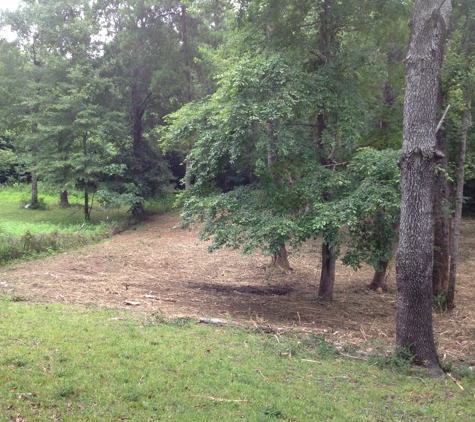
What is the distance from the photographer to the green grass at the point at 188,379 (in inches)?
160

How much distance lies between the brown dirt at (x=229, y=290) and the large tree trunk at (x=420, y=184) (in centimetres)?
117

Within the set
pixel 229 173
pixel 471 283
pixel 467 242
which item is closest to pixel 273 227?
pixel 471 283

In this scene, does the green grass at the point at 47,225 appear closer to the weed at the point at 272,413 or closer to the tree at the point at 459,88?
the weed at the point at 272,413

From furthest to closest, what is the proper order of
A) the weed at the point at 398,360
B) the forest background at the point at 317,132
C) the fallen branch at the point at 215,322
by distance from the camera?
the forest background at the point at 317,132, the fallen branch at the point at 215,322, the weed at the point at 398,360

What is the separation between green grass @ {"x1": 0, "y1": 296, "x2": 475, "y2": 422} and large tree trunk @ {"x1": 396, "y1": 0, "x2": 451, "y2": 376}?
1.95 ft

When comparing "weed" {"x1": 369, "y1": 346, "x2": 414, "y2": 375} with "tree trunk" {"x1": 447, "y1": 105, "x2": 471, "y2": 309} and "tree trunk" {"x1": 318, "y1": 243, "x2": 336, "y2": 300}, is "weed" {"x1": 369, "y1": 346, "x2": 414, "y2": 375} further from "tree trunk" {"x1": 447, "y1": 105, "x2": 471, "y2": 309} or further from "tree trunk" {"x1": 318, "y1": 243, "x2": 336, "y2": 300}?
"tree trunk" {"x1": 318, "y1": 243, "x2": 336, "y2": 300}

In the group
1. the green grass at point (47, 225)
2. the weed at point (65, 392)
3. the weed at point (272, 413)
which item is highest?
the green grass at point (47, 225)

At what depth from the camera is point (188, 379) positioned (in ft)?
15.7

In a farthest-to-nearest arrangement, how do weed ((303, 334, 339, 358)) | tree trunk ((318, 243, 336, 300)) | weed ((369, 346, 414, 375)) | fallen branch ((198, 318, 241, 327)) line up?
tree trunk ((318, 243, 336, 300)) → fallen branch ((198, 318, 241, 327)) → weed ((303, 334, 339, 358)) → weed ((369, 346, 414, 375))

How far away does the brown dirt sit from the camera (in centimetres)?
805

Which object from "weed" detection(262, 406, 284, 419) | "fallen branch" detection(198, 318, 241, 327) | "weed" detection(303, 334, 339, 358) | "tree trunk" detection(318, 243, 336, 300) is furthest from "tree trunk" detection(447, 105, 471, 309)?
"weed" detection(262, 406, 284, 419)

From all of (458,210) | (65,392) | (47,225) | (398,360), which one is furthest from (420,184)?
(47,225)

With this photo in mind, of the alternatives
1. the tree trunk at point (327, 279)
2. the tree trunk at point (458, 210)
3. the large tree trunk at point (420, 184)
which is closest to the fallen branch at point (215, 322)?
the large tree trunk at point (420, 184)

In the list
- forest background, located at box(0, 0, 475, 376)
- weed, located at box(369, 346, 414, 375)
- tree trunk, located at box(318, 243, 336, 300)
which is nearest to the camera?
weed, located at box(369, 346, 414, 375)
